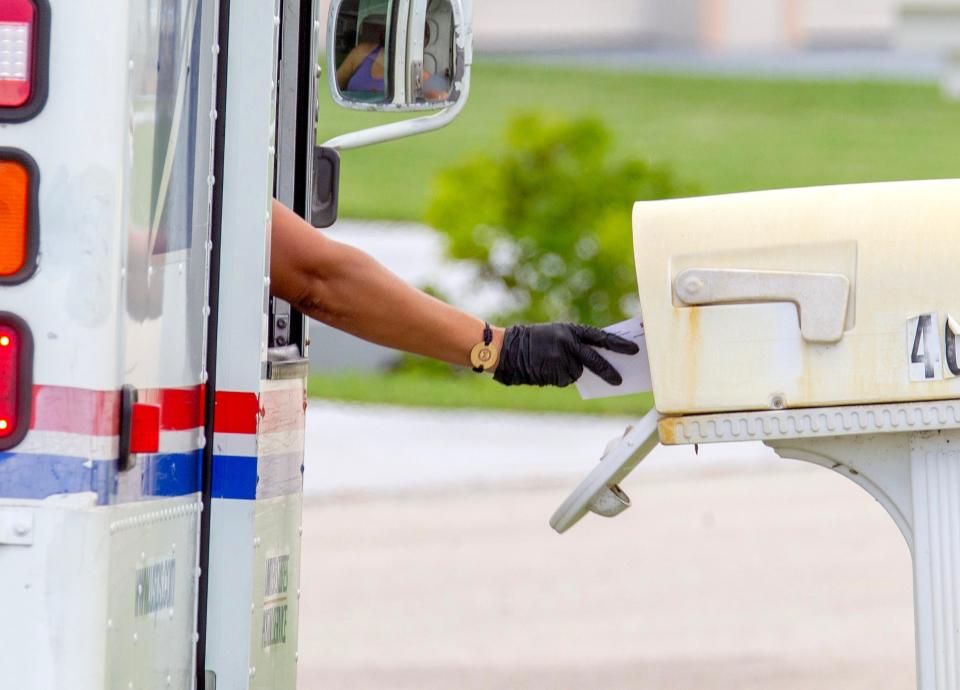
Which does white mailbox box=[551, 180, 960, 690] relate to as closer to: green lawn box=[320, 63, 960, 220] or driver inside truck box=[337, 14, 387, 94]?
driver inside truck box=[337, 14, 387, 94]

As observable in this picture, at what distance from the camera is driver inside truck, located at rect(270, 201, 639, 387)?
2979mm

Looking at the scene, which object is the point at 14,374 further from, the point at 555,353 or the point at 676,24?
the point at 676,24

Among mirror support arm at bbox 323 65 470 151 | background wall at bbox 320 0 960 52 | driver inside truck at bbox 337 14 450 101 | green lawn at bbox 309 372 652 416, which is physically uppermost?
background wall at bbox 320 0 960 52

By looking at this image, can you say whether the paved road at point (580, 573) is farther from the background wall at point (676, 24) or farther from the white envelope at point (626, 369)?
the background wall at point (676, 24)

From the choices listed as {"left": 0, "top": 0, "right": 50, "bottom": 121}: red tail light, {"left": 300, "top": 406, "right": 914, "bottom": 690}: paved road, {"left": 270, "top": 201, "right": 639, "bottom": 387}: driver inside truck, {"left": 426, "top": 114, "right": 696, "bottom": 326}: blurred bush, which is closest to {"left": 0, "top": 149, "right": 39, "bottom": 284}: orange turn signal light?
{"left": 0, "top": 0, "right": 50, "bottom": 121}: red tail light

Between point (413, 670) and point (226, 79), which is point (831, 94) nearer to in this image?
point (413, 670)

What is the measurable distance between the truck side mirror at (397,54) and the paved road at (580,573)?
3.05 metres

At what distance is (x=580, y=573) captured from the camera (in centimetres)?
758

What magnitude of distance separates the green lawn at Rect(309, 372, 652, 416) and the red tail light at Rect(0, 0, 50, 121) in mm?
8927

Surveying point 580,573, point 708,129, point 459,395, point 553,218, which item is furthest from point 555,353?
point 708,129

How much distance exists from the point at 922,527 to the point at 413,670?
3670 mm

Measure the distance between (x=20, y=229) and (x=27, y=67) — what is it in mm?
204

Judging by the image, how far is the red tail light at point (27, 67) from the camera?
7.38 ft

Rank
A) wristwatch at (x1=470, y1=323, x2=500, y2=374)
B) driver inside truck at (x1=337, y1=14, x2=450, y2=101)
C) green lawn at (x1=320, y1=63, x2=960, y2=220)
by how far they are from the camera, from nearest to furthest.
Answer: wristwatch at (x1=470, y1=323, x2=500, y2=374) < driver inside truck at (x1=337, y1=14, x2=450, y2=101) < green lawn at (x1=320, y1=63, x2=960, y2=220)
